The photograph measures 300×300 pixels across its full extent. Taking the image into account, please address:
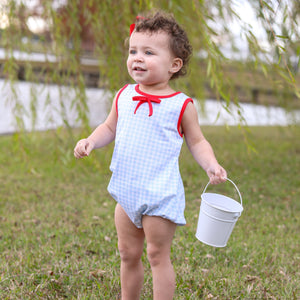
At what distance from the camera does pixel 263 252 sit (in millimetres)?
2809

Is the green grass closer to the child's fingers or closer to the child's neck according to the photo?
the child's fingers

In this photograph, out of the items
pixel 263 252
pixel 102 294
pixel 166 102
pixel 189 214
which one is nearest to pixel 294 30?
pixel 166 102

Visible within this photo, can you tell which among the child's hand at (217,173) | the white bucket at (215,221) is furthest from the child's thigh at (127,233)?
the child's hand at (217,173)

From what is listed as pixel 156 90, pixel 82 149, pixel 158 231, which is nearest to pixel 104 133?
pixel 82 149

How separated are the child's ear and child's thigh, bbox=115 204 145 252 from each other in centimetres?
67

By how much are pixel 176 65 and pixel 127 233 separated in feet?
2.63

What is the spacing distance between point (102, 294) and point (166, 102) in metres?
1.07

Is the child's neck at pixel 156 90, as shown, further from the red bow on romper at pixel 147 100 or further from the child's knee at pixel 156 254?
the child's knee at pixel 156 254

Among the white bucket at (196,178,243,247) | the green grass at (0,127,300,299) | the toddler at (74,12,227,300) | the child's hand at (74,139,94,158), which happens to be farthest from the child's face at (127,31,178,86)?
the green grass at (0,127,300,299)

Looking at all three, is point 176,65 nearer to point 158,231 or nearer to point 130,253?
point 158,231

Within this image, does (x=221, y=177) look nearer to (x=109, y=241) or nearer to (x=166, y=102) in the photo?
(x=166, y=102)

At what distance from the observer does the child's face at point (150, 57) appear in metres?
1.83

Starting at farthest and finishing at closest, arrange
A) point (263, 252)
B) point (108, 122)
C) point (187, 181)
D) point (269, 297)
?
point (187, 181), point (263, 252), point (269, 297), point (108, 122)

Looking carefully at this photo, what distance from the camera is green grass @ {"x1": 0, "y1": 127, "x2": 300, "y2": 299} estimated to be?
228cm
